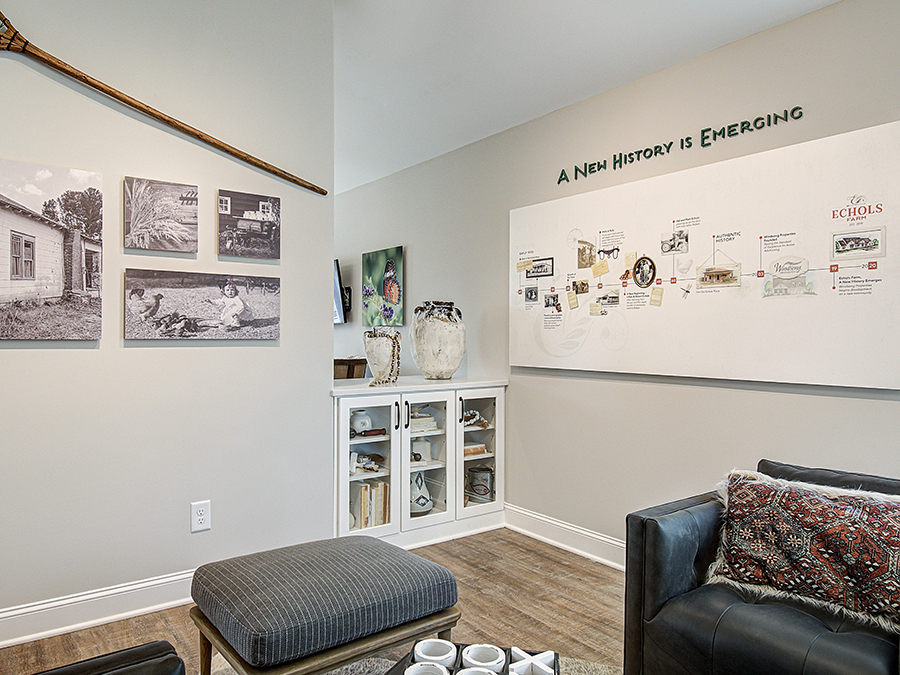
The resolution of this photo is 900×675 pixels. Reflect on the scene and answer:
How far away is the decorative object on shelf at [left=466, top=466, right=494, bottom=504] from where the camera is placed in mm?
3781

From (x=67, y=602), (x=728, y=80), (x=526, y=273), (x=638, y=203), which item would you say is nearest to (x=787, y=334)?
(x=638, y=203)

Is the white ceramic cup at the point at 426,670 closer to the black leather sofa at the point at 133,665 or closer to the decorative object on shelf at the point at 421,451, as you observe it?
the black leather sofa at the point at 133,665

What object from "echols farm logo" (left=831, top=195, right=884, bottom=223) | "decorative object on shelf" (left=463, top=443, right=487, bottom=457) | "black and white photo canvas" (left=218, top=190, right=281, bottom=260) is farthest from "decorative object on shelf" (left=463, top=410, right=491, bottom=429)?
"echols farm logo" (left=831, top=195, right=884, bottom=223)

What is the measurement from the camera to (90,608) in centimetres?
241

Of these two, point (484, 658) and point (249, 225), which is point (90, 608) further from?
point (484, 658)

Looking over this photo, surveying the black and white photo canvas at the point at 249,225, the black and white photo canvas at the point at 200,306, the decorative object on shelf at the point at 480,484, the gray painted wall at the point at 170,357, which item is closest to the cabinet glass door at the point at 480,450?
the decorative object on shelf at the point at 480,484

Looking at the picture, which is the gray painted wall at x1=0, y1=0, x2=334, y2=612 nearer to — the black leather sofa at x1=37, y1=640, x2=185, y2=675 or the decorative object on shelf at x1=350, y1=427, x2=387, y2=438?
the decorative object on shelf at x1=350, y1=427, x2=387, y2=438

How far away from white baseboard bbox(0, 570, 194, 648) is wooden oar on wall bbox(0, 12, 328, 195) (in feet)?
5.93

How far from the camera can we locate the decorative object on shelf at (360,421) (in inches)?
126

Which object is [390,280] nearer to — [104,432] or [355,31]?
[355,31]

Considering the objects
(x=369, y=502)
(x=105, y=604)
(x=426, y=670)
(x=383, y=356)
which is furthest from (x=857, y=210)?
(x=105, y=604)

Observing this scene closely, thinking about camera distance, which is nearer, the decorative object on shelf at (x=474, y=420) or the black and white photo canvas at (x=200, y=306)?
the black and white photo canvas at (x=200, y=306)

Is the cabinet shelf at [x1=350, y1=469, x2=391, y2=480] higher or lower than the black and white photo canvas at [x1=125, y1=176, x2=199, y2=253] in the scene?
lower

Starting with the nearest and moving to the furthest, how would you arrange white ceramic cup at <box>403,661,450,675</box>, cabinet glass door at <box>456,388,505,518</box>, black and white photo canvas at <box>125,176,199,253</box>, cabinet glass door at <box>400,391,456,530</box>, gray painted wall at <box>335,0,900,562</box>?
1. white ceramic cup at <box>403,661,450,675</box>
2. gray painted wall at <box>335,0,900,562</box>
3. black and white photo canvas at <box>125,176,199,253</box>
4. cabinet glass door at <box>400,391,456,530</box>
5. cabinet glass door at <box>456,388,505,518</box>
